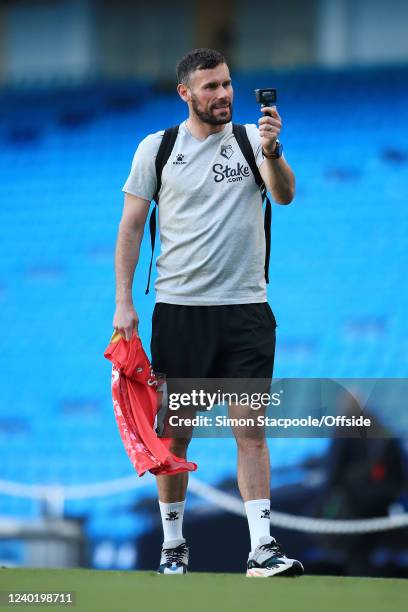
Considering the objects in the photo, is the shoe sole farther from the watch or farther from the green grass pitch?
the watch

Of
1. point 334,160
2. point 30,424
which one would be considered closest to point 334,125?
point 334,160

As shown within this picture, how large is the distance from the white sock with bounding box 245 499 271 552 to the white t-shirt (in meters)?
0.65

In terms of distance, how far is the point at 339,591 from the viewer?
11.8 feet

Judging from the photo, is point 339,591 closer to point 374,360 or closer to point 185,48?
point 374,360

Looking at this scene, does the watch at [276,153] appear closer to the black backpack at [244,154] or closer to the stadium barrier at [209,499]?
the black backpack at [244,154]

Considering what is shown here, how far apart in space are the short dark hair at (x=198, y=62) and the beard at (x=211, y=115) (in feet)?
0.26

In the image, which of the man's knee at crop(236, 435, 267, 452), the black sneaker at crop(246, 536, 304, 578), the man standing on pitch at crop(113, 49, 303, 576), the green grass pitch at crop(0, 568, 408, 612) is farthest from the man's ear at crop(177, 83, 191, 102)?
the green grass pitch at crop(0, 568, 408, 612)

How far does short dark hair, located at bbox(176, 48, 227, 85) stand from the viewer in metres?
3.95

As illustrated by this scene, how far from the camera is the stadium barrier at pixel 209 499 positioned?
6.99m

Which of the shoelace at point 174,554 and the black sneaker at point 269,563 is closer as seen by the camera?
the black sneaker at point 269,563

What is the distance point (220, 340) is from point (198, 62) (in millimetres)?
903

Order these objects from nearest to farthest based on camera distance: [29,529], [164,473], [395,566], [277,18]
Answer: [164,473] < [395,566] < [29,529] < [277,18]

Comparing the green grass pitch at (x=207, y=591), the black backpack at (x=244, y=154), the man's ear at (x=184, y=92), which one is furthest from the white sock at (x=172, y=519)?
the man's ear at (x=184, y=92)

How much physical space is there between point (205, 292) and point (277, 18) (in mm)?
9069
